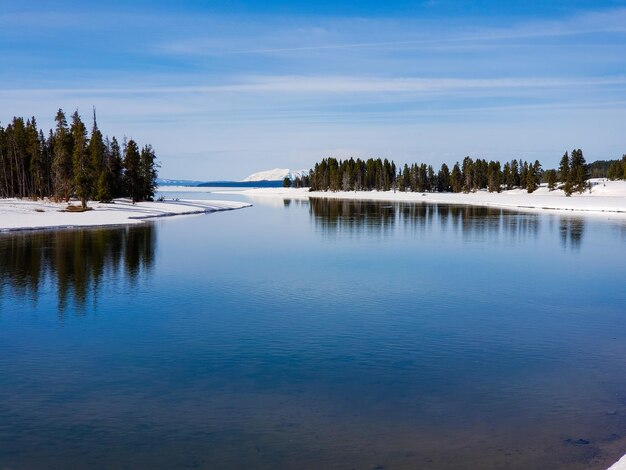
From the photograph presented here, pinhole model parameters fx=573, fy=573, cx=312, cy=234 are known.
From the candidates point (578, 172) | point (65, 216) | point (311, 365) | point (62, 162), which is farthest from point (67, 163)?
point (578, 172)

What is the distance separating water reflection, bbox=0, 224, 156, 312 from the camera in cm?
2477

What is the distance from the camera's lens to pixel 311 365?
14477 mm

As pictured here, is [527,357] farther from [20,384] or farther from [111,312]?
[111,312]

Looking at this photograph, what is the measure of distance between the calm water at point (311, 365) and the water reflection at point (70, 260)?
26cm

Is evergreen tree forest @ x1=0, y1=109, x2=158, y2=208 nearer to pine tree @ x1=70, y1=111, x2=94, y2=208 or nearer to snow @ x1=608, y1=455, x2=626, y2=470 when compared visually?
pine tree @ x1=70, y1=111, x2=94, y2=208

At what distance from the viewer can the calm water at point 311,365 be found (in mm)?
10086

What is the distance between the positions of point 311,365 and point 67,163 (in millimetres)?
83493

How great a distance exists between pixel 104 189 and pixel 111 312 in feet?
232

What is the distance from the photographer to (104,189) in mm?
86125

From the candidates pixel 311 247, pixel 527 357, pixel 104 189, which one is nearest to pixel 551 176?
pixel 104 189

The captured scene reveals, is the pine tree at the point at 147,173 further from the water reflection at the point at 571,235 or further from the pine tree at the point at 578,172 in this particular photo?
A: the pine tree at the point at 578,172

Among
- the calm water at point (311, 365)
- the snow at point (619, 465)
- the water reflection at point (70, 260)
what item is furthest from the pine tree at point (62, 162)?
the snow at point (619, 465)

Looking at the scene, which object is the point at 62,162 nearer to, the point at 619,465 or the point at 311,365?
the point at 311,365

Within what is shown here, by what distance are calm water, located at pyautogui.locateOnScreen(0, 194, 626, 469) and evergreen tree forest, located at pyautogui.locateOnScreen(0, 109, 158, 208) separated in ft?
197
